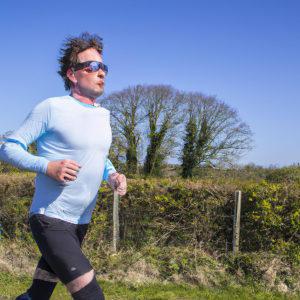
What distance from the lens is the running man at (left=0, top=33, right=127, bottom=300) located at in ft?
5.16

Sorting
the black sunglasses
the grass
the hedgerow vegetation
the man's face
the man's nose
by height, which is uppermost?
the black sunglasses

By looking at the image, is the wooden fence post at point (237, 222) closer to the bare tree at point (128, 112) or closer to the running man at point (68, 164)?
the running man at point (68, 164)

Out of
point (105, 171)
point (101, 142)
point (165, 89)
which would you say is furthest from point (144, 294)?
point (165, 89)

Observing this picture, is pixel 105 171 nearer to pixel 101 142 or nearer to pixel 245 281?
pixel 101 142

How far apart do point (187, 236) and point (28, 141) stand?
154 inches

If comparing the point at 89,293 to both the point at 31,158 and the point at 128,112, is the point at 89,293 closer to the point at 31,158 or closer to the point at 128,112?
the point at 31,158

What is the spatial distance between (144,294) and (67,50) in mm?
3288

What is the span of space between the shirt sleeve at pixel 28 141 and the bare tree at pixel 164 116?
2158cm

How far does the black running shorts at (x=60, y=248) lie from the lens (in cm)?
155

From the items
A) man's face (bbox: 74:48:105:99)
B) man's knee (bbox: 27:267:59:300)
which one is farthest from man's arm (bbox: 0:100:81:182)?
man's knee (bbox: 27:267:59:300)

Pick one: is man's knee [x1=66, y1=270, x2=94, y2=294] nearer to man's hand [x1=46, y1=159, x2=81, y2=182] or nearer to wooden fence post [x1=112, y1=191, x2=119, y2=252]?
A: man's hand [x1=46, y1=159, x2=81, y2=182]

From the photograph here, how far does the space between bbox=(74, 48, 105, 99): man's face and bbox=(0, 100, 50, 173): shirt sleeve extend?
296mm

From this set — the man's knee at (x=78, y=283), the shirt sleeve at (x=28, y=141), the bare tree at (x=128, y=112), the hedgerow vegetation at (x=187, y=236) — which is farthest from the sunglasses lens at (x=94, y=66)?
the bare tree at (x=128, y=112)

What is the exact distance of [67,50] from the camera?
81.2 inches
